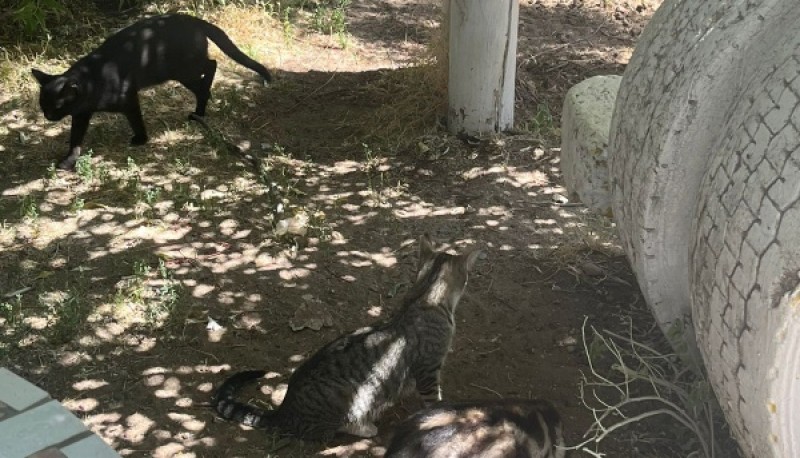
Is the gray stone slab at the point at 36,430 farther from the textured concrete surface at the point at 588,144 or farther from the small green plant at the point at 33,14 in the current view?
the small green plant at the point at 33,14

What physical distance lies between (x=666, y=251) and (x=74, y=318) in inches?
117

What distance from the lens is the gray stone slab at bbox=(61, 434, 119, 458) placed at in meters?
3.34

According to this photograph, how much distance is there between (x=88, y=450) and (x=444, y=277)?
69.8 inches

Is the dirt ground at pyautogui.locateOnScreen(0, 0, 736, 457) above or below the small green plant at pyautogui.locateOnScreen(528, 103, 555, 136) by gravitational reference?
below

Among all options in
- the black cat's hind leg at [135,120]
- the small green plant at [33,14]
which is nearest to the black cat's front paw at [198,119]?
the black cat's hind leg at [135,120]

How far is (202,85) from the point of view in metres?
6.98

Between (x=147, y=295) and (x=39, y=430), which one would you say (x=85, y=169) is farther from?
(x=39, y=430)

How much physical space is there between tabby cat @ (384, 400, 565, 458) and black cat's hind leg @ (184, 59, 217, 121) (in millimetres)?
4087

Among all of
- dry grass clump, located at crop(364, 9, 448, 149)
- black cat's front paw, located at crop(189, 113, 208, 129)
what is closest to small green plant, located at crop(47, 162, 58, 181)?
black cat's front paw, located at crop(189, 113, 208, 129)

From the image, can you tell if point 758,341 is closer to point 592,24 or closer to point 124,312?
point 124,312

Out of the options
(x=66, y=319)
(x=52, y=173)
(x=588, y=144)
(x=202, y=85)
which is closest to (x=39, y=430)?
(x=66, y=319)

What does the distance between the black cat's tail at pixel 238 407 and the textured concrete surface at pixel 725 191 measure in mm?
1679

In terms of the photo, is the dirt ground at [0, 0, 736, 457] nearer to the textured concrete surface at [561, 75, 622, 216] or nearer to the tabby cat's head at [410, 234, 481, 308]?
the tabby cat's head at [410, 234, 481, 308]

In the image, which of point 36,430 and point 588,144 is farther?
point 588,144
